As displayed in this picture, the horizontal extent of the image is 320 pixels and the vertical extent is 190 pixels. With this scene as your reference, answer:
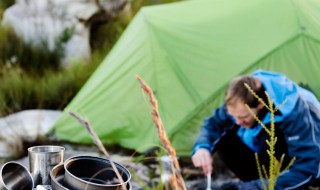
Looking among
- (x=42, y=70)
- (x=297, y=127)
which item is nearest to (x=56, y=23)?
(x=42, y=70)

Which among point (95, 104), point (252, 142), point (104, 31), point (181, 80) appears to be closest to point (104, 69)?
point (95, 104)

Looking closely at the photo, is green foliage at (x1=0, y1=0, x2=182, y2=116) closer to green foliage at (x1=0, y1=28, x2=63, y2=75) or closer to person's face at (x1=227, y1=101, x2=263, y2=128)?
green foliage at (x1=0, y1=28, x2=63, y2=75)

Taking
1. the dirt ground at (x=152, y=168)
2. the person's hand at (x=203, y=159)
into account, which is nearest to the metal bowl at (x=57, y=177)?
the person's hand at (x=203, y=159)

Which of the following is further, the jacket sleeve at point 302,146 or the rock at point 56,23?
the rock at point 56,23

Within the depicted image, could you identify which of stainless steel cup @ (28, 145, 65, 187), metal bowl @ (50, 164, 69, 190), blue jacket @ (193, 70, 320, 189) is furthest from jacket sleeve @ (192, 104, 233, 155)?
metal bowl @ (50, 164, 69, 190)

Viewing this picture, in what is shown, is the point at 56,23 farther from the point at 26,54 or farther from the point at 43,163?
the point at 43,163

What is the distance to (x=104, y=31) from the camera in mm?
6402

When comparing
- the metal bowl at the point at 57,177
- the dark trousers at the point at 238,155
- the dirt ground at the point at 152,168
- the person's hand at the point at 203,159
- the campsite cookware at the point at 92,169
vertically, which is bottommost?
the dirt ground at the point at 152,168

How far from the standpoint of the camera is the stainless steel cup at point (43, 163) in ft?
4.56

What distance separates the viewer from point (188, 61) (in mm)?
4000

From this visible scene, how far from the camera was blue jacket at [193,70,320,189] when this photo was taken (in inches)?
107

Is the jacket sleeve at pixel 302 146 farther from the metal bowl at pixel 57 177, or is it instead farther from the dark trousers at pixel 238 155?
the metal bowl at pixel 57 177

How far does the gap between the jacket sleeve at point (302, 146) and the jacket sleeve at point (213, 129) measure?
46cm

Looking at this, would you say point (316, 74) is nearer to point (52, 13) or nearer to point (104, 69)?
point (104, 69)
